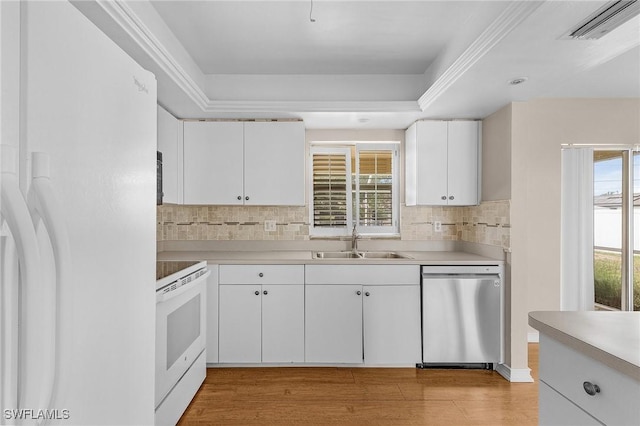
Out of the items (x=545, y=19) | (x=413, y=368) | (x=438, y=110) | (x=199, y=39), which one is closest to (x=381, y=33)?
(x=438, y=110)

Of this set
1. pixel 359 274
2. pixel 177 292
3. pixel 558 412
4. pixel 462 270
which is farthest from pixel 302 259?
pixel 558 412

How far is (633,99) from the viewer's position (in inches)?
124

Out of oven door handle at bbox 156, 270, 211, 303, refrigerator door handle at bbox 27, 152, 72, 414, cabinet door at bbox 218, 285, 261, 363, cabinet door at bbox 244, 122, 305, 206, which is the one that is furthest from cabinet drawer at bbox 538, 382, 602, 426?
cabinet door at bbox 244, 122, 305, 206

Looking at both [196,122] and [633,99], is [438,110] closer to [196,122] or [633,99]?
[633,99]

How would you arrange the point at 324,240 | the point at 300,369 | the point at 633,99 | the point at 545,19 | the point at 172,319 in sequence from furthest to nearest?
the point at 324,240 < the point at 633,99 < the point at 300,369 < the point at 172,319 < the point at 545,19

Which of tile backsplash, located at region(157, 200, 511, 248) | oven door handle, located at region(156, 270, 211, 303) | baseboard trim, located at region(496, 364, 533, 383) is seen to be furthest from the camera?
tile backsplash, located at region(157, 200, 511, 248)

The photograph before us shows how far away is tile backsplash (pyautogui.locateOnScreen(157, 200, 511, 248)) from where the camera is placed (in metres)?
3.56

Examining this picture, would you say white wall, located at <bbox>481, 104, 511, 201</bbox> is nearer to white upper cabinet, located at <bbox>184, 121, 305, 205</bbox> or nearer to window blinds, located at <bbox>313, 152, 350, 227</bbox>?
window blinds, located at <bbox>313, 152, 350, 227</bbox>

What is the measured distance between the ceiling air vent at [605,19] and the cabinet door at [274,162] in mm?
2069

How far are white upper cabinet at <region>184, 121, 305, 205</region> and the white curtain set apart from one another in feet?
7.71

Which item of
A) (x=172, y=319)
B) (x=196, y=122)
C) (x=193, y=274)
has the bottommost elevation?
(x=172, y=319)

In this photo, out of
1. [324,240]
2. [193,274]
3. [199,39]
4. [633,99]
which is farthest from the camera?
[324,240]

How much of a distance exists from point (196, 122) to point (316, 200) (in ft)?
4.29

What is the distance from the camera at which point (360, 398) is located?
251cm
